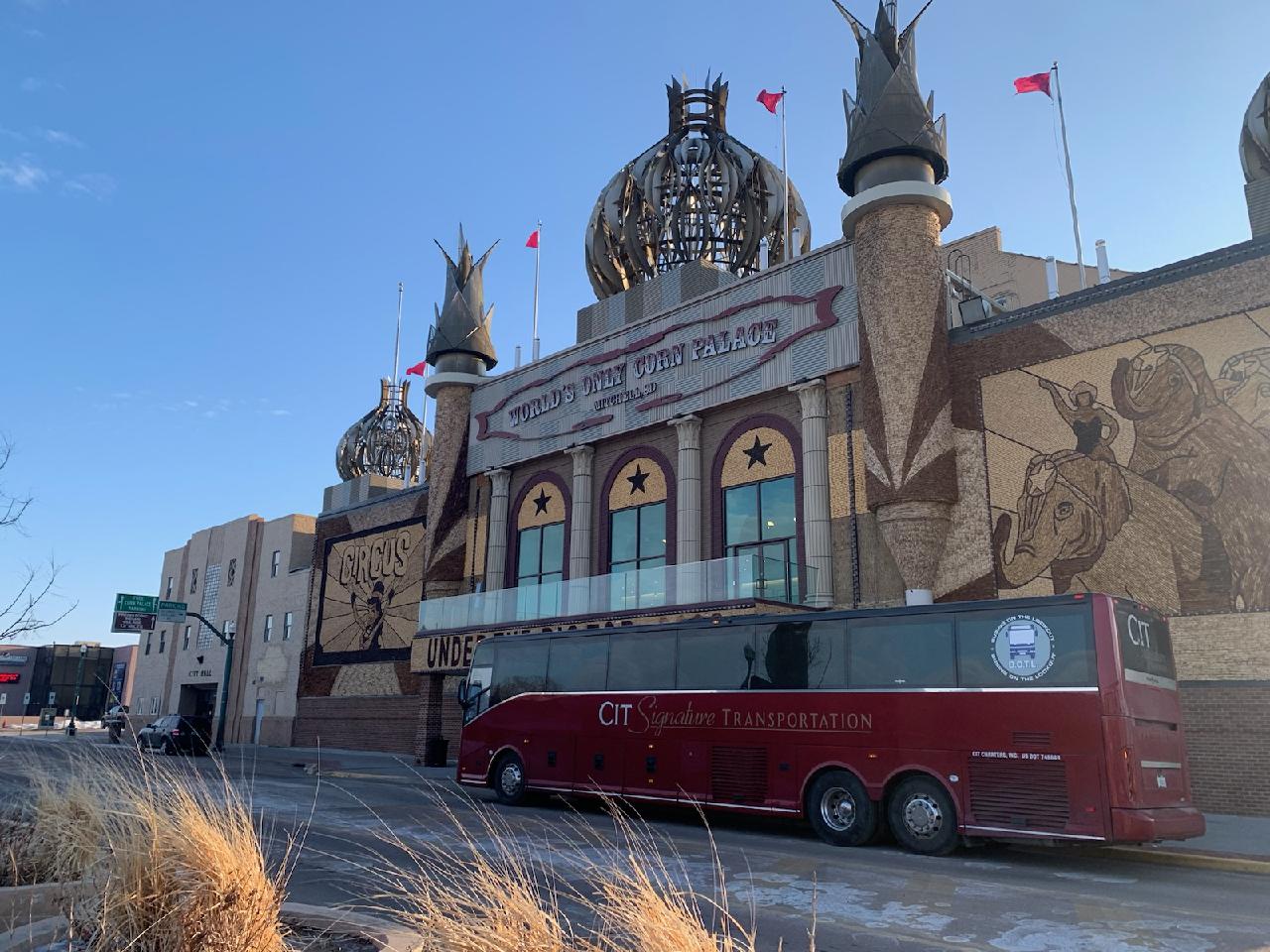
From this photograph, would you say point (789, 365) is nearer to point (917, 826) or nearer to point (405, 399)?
point (917, 826)

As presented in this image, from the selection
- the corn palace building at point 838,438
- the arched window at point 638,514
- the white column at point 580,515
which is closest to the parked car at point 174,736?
the corn palace building at point 838,438

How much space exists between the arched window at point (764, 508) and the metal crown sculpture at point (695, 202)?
7517 mm

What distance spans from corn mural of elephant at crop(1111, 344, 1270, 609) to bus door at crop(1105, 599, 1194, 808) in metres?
6.02

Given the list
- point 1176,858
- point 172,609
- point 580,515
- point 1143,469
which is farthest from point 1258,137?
point 172,609

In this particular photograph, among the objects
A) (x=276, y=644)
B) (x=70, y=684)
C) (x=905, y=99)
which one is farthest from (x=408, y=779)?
(x=70, y=684)

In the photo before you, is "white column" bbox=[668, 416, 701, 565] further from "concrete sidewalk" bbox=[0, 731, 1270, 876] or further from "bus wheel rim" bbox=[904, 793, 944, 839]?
"bus wheel rim" bbox=[904, 793, 944, 839]

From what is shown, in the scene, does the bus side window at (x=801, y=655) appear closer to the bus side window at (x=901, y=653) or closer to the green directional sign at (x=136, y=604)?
the bus side window at (x=901, y=653)

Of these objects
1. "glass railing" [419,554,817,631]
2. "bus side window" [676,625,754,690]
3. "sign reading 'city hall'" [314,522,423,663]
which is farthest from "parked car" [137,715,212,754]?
"bus side window" [676,625,754,690]

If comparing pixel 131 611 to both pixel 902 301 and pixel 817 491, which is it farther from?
pixel 902 301

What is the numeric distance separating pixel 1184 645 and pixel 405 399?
40376 millimetres

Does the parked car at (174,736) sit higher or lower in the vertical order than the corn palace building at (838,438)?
lower

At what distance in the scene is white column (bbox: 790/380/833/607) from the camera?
25.2 metres

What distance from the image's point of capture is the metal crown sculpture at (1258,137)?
70.4 ft

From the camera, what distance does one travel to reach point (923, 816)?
13.7m
